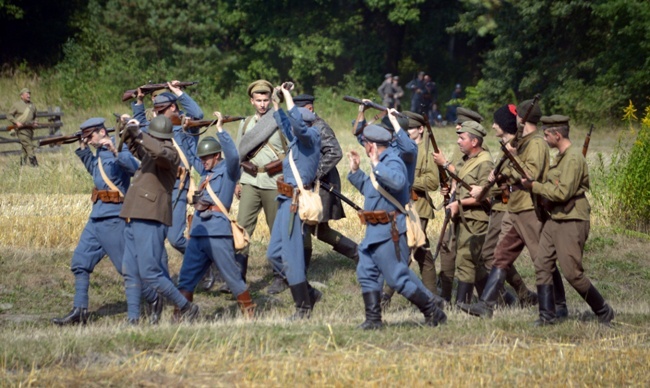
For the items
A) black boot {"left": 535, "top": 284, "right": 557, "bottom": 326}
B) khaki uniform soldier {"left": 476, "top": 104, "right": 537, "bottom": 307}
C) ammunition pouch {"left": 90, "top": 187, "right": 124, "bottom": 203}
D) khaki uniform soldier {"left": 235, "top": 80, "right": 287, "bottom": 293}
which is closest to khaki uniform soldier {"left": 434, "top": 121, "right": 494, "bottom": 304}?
khaki uniform soldier {"left": 476, "top": 104, "right": 537, "bottom": 307}

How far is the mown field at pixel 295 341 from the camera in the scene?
27.0 ft

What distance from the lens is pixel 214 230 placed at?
10945mm

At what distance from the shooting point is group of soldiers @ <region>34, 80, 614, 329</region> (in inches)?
390

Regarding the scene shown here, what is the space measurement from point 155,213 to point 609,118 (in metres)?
27.4

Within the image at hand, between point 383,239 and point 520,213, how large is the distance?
1837 mm

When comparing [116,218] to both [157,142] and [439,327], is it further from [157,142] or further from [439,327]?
[439,327]

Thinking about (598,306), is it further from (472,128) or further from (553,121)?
(472,128)

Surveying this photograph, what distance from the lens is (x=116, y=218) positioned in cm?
1126

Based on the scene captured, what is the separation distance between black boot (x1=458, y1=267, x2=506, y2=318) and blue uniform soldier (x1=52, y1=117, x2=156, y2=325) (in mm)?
3616

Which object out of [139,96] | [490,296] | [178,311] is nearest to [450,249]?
[490,296]

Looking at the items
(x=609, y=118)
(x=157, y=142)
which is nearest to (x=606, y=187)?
(x=157, y=142)

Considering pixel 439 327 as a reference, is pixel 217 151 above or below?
above

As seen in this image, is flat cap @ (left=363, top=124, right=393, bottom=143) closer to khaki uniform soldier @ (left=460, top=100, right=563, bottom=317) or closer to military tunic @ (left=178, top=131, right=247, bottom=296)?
khaki uniform soldier @ (left=460, top=100, right=563, bottom=317)

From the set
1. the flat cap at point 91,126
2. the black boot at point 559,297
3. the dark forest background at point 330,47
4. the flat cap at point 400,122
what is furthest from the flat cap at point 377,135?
the dark forest background at point 330,47
